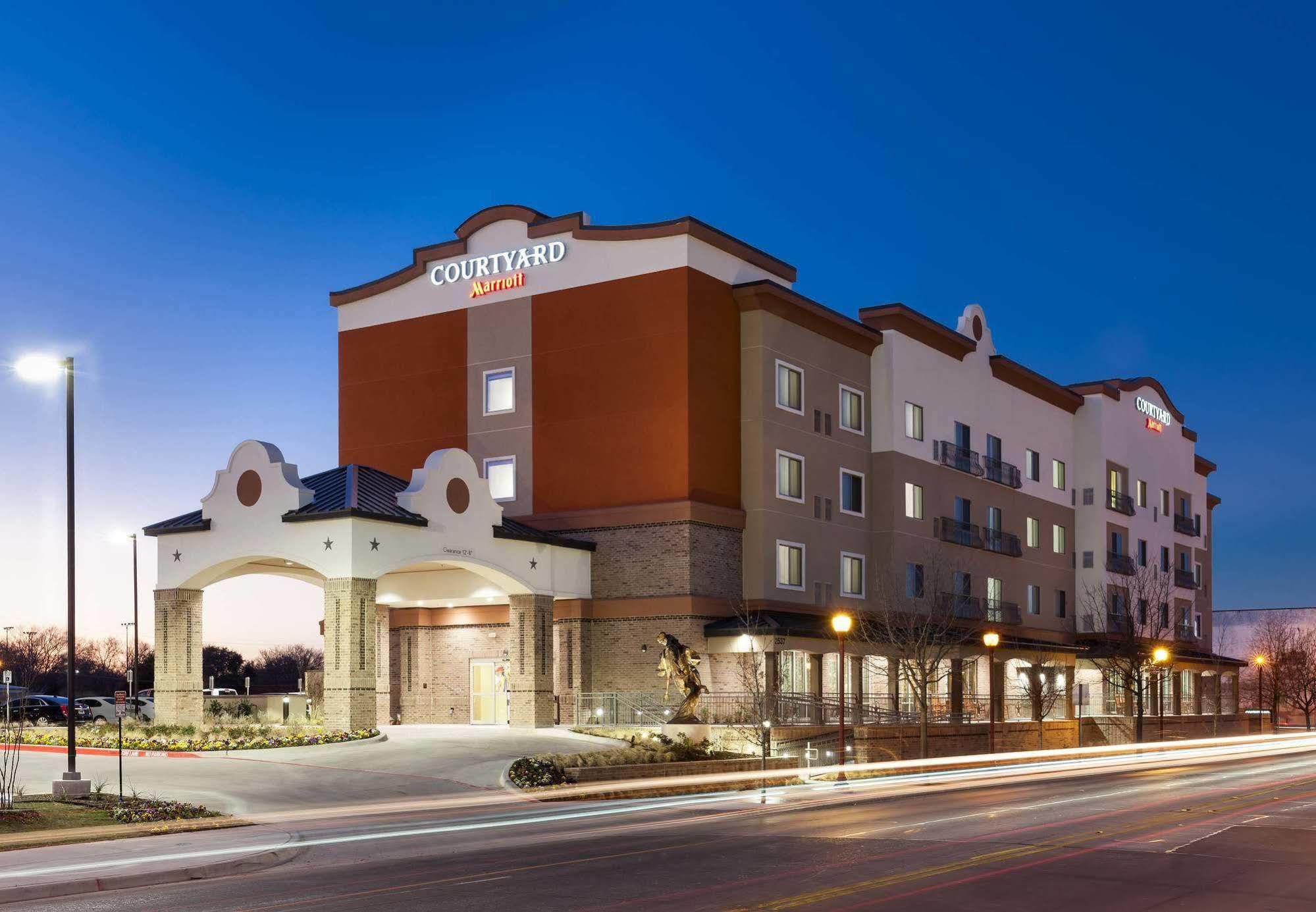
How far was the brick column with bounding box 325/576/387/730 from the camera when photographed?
133 feet

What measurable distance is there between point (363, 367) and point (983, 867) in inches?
1757

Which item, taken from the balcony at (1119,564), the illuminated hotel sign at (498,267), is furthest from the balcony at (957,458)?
the illuminated hotel sign at (498,267)

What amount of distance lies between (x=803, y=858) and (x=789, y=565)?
114 ft

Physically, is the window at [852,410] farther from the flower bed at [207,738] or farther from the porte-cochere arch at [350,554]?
the flower bed at [207,738]

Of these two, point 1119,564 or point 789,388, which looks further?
point 1119,564

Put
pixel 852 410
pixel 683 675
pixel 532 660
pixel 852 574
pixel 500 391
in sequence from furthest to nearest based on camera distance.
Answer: pixel 852 410
pixel 852 574
pixel 500 391
pixel 532 660
pixel 683 675

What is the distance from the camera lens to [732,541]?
171 feet

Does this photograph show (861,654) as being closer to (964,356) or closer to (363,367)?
(964,356)

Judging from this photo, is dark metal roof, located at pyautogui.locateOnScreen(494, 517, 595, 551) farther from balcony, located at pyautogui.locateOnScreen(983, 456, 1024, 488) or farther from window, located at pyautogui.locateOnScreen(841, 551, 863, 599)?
balcony, located at pyautogui.locateOnScreen(983, 456, 1024, 488)

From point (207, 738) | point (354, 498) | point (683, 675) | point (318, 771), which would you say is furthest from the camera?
point (683, 675)

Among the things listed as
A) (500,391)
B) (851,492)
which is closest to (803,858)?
(500,391)

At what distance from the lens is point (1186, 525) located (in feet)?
288

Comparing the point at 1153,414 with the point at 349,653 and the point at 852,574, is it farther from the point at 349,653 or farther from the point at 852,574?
the point at 349,653

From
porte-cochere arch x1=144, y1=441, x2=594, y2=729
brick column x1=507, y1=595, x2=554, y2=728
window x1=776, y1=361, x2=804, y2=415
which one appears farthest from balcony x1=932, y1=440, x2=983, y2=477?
brick column x1=507, y1=595, x2=554, y2=728
